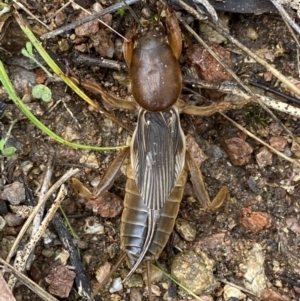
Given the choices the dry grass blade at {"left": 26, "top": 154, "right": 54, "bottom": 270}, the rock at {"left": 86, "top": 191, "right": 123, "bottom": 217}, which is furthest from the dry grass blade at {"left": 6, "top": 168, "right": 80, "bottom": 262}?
the rock at {"left": 86, "top": 191, "right": 123, "bottom": 217}

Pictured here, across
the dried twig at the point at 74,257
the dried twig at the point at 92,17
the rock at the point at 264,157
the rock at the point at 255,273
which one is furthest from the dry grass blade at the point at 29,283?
the rock at the point at 264,157

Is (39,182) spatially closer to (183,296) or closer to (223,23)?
(183,296)

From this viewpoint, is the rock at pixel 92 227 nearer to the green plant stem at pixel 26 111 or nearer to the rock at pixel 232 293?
the green plant stem at pixel 26 111

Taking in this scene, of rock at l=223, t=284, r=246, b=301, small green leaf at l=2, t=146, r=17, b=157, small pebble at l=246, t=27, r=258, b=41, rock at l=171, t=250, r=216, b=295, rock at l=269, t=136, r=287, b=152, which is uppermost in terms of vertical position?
small pebble at l=246, t=27, r=258, b=41

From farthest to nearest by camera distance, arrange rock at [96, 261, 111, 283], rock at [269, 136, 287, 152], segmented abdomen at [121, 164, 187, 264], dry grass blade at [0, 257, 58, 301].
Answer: rock at [269, 136, 287, 152] < rock at [96, 261, 111, 283] < segmented abdomen at [121, 164, 187, 264] < dry grass blade at [0, 257, 58, 301]

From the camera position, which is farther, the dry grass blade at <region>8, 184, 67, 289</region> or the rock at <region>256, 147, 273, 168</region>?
the rock at <region>256, 147, 273, 168</region>

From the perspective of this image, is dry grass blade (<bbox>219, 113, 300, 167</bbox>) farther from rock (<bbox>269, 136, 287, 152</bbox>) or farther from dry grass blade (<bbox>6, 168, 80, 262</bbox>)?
dry grass blade (<bbox>6, 168, 80, 262</bbox>)

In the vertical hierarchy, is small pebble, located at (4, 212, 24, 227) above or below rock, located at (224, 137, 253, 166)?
above

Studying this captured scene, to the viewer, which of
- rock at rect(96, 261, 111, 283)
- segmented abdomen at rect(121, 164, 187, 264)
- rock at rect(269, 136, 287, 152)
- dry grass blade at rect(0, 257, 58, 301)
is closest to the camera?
dry grass blade at rect(0, 257, 58, 301)
